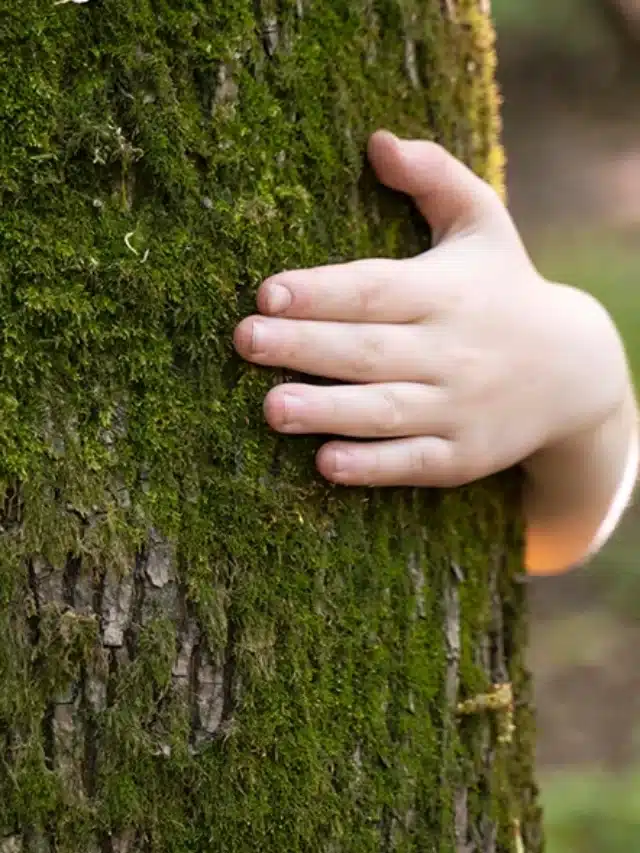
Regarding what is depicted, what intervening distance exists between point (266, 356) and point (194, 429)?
0.10 metres

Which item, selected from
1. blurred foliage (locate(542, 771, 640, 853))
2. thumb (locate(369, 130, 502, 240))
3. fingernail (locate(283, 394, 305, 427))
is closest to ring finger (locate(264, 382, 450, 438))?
fingernail (locate(283, 394, 305, 427))

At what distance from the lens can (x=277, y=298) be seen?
1.07 m

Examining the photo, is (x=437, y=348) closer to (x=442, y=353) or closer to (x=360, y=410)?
(x=442, y=353)

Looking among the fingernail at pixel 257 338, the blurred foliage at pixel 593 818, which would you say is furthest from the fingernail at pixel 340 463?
the blurred foliage at pixel 593 818

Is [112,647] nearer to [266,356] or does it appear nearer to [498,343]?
[266,356]

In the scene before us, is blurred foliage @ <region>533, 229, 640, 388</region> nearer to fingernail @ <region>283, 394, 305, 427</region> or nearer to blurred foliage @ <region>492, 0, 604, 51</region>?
blurred foliage @ <region>492, 0, 604, 51</region>

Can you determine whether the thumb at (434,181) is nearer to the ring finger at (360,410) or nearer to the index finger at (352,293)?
the index finger at (352,293)

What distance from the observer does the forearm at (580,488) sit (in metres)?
1.37

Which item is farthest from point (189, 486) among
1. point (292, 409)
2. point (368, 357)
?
point (368, 357)

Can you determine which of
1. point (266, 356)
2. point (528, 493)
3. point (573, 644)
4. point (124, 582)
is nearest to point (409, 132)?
point (266, 356)

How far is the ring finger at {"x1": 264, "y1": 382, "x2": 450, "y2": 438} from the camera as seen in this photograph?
1.07m

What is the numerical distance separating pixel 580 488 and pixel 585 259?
6.07 metres

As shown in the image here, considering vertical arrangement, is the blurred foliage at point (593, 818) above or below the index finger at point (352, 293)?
below

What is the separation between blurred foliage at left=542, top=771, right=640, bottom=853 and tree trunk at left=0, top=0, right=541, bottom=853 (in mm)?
3037
